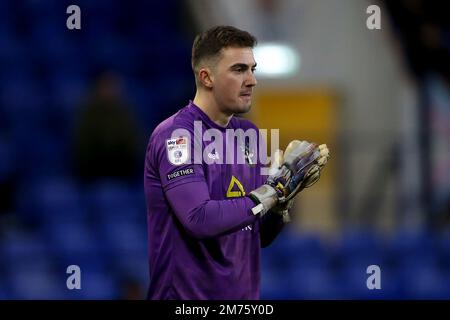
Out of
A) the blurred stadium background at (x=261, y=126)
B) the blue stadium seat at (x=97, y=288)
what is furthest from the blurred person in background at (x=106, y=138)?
the blue stadium seat at (x=97, y=288)

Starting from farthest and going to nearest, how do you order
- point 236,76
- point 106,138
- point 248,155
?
point 106,138 → point 248,155 → point 236,76

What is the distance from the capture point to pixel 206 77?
4.45 m

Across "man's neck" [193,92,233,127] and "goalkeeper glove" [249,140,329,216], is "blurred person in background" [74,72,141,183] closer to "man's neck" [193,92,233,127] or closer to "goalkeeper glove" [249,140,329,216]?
"man's neck" [193,92,233,127]

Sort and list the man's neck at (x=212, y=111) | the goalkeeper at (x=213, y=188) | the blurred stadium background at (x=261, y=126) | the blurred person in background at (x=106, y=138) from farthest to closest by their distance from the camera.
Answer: the blurred stadium background at (x=261, y=126)
the blurred person in background at (x=106, y=138)
the man's neck at (x=212, y=111)
the goalkeeper at (x=213, y=188)

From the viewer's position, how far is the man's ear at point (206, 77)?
4.43m

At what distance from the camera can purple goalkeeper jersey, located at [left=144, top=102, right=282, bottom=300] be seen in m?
4.36

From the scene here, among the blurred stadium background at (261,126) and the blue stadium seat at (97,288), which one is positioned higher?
the blurred stadium background at (261,126)

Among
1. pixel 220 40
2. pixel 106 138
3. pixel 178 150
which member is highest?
pixel 220 40

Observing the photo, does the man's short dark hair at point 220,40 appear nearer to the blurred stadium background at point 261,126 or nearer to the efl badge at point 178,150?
the efl badge at point 178,150

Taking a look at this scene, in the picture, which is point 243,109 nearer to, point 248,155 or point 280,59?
point 248,155

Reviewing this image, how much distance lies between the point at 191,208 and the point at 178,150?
0.25 m

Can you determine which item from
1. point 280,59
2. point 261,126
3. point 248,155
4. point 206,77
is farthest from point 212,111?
point 280,59

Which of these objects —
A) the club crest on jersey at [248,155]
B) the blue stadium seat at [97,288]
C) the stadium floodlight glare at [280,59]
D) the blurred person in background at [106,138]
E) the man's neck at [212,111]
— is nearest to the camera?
the man's neck at [212,111]
